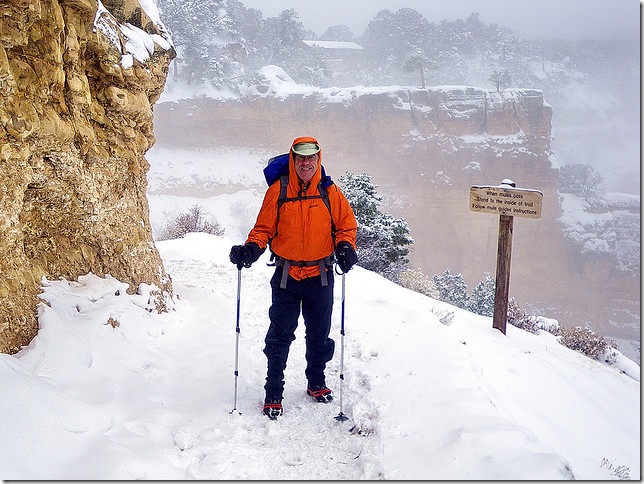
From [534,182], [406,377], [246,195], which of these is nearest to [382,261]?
[406,377]

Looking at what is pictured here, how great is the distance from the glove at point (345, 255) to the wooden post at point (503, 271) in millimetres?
3885

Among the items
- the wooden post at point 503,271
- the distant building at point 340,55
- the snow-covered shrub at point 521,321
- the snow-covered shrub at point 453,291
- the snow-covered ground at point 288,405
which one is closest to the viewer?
the snow-covered ground at point 288,405

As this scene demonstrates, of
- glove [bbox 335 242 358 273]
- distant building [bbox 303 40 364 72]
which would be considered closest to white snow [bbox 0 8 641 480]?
glove [bbox 335 242 358 273]

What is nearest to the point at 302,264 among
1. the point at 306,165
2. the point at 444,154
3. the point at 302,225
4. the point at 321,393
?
the point at 302,225

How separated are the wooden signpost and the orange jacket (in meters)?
3.62

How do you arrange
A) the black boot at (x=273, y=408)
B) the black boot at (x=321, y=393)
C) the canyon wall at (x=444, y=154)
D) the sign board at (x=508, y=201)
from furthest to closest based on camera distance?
the canyon wall at (x=444, y=154) < the sign board at (x=508, y=201) < the black boot at (x=321, y=393) < the black boot at (x=273, y=408)

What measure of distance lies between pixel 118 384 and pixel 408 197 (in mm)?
38001

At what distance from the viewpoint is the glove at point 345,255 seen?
333cm

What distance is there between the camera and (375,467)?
277 cm

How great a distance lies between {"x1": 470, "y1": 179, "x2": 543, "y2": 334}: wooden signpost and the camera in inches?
239

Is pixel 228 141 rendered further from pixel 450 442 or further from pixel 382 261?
pixel 450 442

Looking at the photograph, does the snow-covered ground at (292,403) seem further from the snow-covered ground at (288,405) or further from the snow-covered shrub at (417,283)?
the snow-covered shrub at (417,283)

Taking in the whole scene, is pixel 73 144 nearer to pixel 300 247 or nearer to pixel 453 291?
pixel 300 247

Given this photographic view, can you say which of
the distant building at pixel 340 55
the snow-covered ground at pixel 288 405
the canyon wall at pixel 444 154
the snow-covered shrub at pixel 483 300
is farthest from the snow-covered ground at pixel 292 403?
the distant building at pixel 340 55
